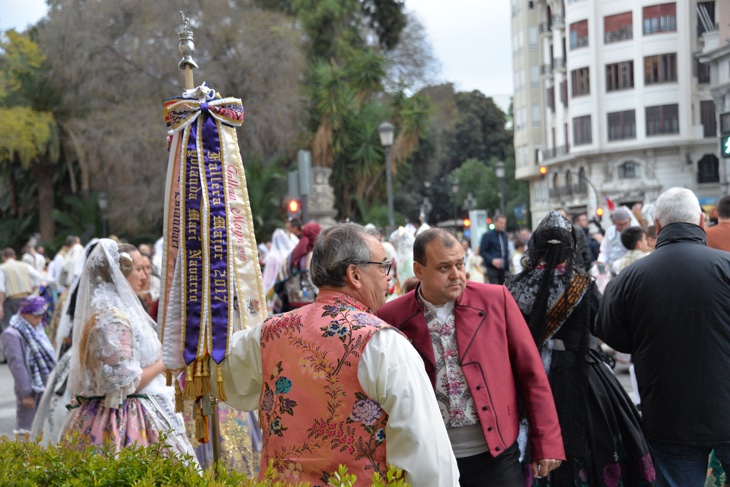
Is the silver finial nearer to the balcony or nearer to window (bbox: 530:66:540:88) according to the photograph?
the balcony

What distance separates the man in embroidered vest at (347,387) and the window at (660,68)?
169 ft

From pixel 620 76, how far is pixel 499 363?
51694mm

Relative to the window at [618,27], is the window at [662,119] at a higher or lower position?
lower

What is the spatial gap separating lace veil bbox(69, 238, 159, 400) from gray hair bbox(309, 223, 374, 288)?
2.05 m

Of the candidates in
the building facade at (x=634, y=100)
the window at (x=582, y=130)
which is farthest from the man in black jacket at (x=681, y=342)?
the window at (x=582, y=130)

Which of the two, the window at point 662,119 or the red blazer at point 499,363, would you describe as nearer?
the red blazer at point 499,363

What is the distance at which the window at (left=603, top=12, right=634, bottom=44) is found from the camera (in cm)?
5175

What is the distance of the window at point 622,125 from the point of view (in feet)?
172

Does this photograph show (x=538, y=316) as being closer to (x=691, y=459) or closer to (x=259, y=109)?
(x=691, y=459)

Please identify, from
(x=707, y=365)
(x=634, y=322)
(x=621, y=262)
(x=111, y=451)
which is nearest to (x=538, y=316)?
(x=634, y=322)

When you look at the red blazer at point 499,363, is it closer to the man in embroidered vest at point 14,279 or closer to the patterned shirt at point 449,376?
the patterned shirt at point 449,376

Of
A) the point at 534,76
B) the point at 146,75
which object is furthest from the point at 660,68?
the point at 146,75

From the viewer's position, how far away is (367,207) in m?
38.9

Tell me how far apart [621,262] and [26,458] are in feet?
23.4
